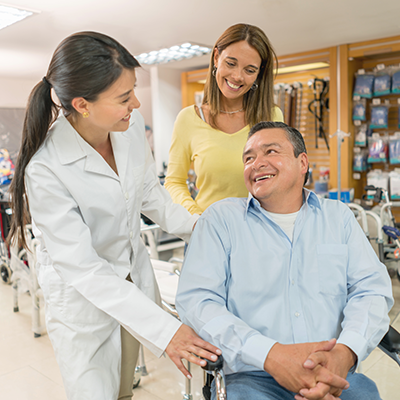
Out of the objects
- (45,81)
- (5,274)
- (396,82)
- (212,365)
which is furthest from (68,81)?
(396,82)

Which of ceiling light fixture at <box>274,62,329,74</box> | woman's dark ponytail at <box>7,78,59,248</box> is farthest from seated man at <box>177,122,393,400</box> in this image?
ceiling light fixture at <box>274,62,329,74</box>

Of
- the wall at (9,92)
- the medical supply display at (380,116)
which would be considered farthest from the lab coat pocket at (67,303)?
the wall at (9,92)

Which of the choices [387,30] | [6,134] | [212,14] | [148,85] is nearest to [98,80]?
[212,14]

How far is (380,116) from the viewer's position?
5.44 m

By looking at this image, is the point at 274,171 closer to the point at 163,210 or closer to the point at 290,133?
the point at 290,133

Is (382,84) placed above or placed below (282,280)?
above

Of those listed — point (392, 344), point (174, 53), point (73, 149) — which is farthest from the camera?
point (174, 53)

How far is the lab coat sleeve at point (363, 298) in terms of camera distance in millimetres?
1343

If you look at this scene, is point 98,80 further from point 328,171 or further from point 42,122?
point 328,171

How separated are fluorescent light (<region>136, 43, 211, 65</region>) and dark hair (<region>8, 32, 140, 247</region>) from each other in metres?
4.65

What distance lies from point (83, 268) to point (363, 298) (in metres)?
0.96

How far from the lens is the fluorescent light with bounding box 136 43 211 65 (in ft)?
19.1

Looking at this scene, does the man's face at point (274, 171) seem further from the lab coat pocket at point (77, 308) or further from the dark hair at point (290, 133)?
the lab coat pocket at point (77, 308)

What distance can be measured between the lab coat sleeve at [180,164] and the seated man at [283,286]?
0.28m
